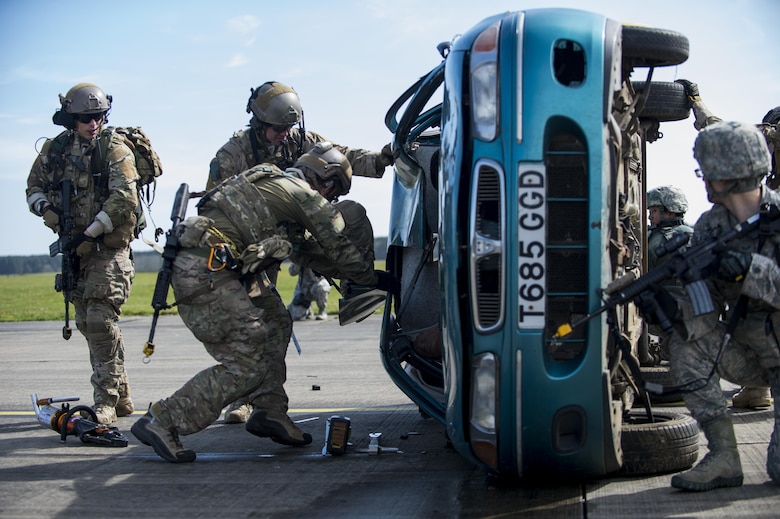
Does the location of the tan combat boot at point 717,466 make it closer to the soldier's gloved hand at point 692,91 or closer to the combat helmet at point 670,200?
the soldier's gloved hand at point 692,91

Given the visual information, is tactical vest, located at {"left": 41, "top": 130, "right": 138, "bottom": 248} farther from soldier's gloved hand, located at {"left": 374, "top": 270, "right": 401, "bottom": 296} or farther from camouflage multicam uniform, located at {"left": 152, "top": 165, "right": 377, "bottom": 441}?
soldier's gloved hand, located at {"left": 374, "top": 270, "right": 401, "bottom": 296}

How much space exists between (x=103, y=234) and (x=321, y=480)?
3.28 meters

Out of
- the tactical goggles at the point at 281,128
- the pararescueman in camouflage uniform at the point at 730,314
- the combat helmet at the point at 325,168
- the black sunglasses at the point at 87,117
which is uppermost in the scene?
the black sunglasses at the point at 87,117

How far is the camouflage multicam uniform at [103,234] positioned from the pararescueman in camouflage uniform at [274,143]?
75 centimetres

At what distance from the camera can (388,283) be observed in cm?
635

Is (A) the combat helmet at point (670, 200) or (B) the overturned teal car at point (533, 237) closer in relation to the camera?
(B) the overturned teal car at point (533, 237)

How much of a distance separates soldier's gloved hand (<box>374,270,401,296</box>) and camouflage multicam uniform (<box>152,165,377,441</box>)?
3cm

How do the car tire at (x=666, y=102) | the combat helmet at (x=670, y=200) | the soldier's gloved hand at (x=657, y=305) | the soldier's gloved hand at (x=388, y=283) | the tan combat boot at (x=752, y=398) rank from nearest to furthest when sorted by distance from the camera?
the soldier's gloved hand at (x=657, y=305) → the soldier's gloved hand at (x=388, y=283) → the car tire at (x=666, y=102) → the tan combat boot at (x=752, y=398) → the combat helmet at (x=670, y=200)

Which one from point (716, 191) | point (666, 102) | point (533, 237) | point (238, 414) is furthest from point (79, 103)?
point (716, 191)

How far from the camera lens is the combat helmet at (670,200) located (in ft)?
26.4

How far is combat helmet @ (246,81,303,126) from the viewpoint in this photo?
24.5ft

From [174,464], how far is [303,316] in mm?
12048

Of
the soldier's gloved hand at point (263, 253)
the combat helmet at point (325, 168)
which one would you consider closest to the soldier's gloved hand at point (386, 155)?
the combat helmet at point (325, 168)

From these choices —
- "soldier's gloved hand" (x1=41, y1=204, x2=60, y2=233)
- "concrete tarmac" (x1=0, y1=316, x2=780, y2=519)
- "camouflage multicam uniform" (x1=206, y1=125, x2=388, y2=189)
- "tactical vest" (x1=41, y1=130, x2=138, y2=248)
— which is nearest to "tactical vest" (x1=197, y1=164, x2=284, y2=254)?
"concrete tarmac" (x1=0, y1=316, x2=780, y2=519)
